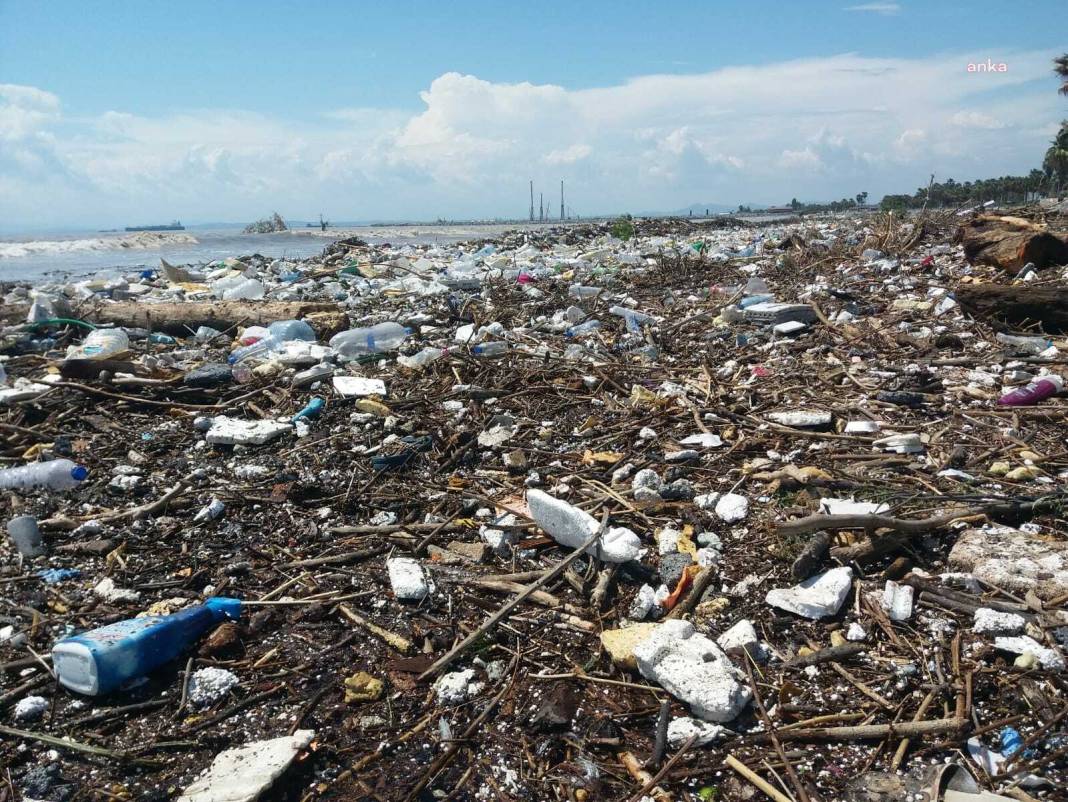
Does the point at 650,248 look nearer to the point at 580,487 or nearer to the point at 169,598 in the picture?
the point at 580,487

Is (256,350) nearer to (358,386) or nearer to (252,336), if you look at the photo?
(252,336)

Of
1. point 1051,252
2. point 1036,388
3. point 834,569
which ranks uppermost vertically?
point 1051,252

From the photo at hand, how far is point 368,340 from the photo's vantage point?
18.3 ft

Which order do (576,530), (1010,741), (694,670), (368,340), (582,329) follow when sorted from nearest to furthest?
(1010,741)
(694,670)
(576,530)
(368,340)
(582,329)

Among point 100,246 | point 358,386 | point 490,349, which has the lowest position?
point 358,386

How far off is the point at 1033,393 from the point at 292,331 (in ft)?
17.5

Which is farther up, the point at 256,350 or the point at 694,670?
the point at 256,350

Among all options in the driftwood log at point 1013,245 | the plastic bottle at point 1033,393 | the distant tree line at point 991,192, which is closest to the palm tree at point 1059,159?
the distant tree line at point 991,192

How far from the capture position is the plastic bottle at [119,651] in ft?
5.98

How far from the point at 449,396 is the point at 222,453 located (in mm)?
1368

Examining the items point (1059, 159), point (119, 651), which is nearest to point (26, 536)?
point (119, 651)

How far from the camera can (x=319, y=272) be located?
1044 cm

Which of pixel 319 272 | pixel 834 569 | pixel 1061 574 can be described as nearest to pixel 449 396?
pixel 834 569

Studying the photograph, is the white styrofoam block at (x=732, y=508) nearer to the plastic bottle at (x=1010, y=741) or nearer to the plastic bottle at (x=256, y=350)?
the plastic bottle at (x=1010, y=741)
